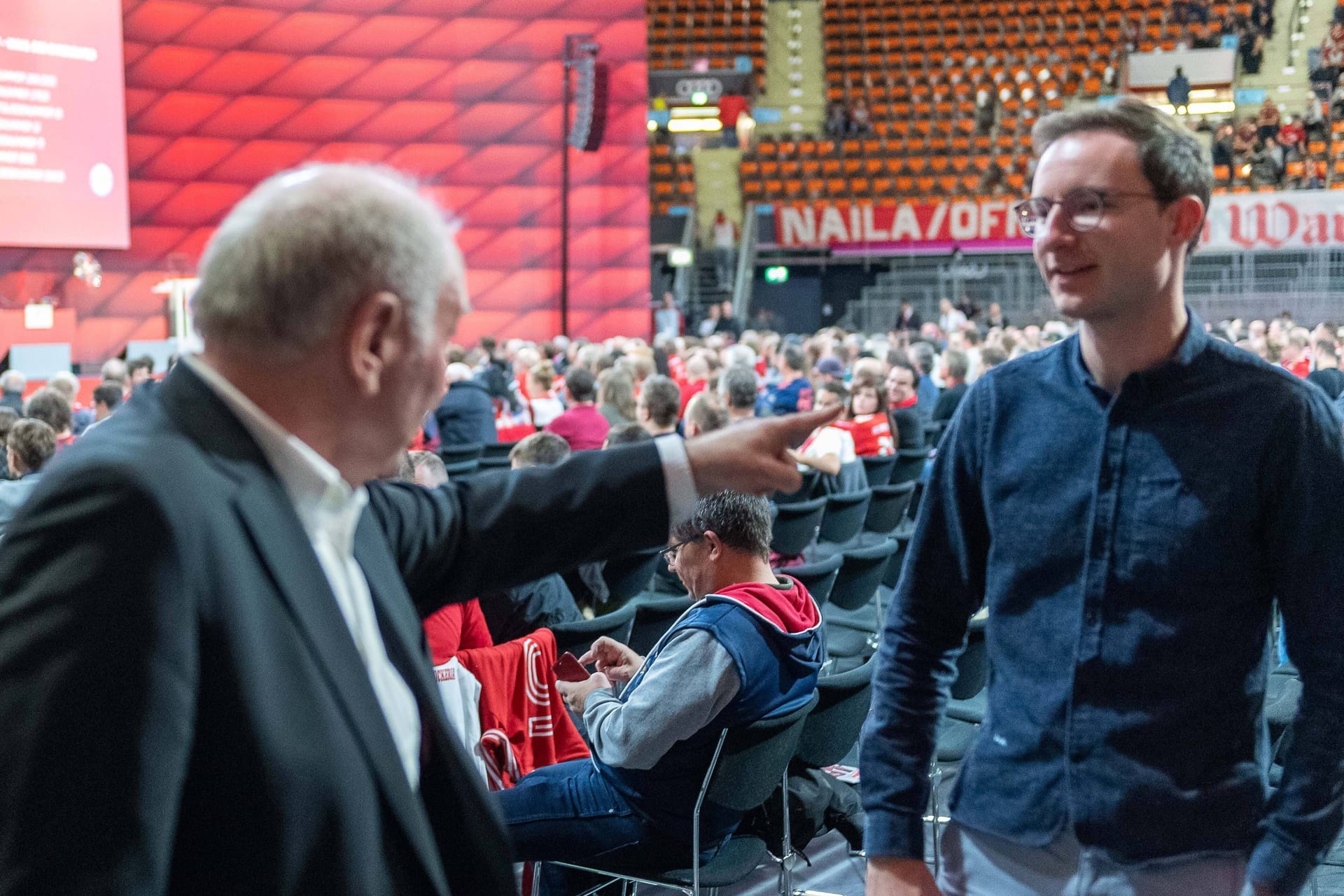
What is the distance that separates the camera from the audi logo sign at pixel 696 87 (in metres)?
21.1

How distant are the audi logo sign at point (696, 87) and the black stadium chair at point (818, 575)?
17.7m

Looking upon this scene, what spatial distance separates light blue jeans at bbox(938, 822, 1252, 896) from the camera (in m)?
1.38

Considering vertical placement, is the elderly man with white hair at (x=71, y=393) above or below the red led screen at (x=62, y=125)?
below

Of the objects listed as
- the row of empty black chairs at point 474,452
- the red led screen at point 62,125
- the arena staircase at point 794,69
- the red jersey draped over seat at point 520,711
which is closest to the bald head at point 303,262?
the red jersey draped over seat at point 520,711

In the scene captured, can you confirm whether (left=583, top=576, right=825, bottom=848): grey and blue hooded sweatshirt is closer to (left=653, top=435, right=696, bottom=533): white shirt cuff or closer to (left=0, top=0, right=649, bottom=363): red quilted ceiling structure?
(left=653, top=435, right=696, bottom=533): white shirt cuff

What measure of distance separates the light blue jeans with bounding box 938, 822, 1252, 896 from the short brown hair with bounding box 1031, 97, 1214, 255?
0.72 m

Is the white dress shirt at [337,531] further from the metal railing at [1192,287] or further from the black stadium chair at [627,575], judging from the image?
the metal railing at [1192,287]

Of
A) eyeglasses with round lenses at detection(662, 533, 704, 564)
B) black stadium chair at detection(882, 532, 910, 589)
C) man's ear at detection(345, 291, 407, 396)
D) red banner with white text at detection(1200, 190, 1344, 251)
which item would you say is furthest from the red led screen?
red banner with white text at detection(1200, 190, 1344, 251)

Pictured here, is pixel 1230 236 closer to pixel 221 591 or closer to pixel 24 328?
pixel 24 328

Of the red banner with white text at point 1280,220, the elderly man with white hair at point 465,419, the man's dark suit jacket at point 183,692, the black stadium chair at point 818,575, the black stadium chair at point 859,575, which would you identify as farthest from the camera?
the red banner with white text at point 1280,220

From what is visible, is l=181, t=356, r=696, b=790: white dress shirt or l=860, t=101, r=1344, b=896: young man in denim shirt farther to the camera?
l=860, t=101, r=1344, b=896: young man in denim shirt

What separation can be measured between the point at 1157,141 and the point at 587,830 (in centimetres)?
180

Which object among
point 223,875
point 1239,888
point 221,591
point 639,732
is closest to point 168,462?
point 221,591

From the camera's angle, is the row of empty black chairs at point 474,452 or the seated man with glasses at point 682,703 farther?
the row of empty black chairs at point 474,452
